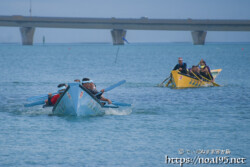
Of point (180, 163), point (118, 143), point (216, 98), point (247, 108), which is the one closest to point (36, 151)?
point (118, 143)

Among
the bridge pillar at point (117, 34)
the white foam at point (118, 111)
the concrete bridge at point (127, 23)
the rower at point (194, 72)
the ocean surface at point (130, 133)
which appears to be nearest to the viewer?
the ocean surface at point (130, 133)

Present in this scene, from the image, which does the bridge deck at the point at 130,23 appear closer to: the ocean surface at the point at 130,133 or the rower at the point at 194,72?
the rower at the point at 194,72

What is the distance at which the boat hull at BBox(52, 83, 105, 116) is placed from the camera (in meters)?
18.9

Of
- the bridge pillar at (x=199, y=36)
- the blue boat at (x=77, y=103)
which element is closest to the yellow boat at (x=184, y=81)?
the blue boat at (x=77, y=103)

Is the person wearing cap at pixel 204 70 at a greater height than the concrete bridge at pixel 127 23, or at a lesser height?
lesser

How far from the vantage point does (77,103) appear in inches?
757

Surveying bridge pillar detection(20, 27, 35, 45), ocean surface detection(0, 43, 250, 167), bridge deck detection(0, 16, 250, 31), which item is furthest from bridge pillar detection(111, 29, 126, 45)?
ocean surface detection(0, 43, 250, 167)

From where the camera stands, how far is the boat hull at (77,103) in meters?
18.9

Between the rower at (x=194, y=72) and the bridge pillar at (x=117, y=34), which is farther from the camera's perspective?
the bridge pillar at (x=117, y=34)

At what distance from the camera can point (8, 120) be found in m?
19.9

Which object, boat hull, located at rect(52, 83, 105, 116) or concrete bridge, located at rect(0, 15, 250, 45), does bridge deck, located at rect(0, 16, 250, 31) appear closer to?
concrete bridge, located at rect(0, 15, 250, 45)

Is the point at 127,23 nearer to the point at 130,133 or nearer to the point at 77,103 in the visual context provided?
the point at 77,103

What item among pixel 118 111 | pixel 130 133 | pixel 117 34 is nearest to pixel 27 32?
pixel 117 34

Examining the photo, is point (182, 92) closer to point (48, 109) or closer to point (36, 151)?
point (48, 109)
